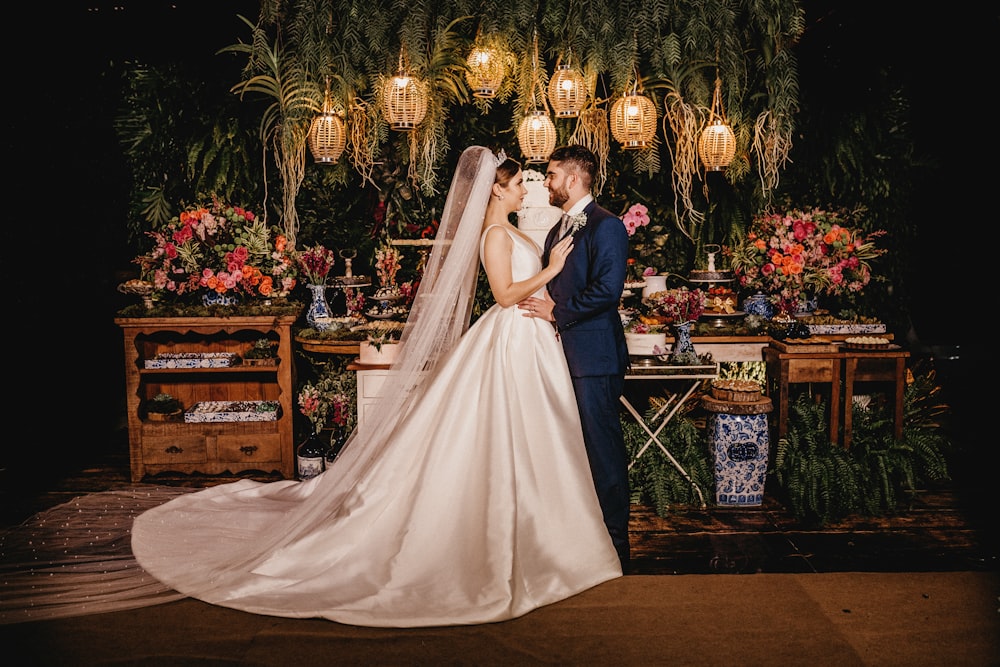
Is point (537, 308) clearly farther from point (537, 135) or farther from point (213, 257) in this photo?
point (213, 257)

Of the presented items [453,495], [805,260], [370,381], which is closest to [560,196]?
[453,495]

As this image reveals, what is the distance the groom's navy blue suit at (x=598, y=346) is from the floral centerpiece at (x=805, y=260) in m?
2.30

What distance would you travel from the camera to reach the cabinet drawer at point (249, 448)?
17.5 feet

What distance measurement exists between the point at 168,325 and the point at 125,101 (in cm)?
250

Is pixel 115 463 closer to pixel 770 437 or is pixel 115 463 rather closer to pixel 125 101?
pixel 125 101

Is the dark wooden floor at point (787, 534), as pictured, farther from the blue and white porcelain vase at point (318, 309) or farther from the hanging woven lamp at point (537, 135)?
the hanging woven lamp at point (537, 135)

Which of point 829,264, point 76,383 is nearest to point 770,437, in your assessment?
point 829,264

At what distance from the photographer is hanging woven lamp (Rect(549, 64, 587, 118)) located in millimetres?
5422

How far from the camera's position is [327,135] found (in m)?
5.67

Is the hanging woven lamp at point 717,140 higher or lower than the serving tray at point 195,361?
higher

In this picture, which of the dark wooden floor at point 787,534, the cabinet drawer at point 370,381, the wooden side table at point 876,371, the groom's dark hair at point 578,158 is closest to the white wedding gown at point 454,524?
the groom's dark hair at point 578,158

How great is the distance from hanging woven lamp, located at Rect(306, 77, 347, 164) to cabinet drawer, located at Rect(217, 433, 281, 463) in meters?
1.94

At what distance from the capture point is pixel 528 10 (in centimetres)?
482

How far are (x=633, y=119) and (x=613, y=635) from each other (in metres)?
3.68
